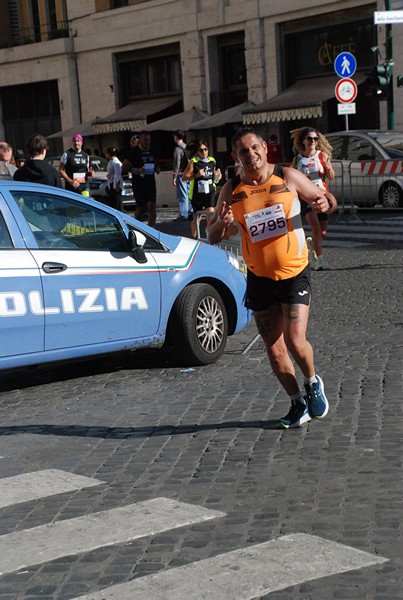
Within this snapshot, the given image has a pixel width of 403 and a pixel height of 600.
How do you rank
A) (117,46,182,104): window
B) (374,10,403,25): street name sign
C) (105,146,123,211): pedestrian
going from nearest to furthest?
(374,10,403,25): street name sign
(105,146,123,211): pedestrian
(117,46,182,104): window

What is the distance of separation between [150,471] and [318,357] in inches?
131

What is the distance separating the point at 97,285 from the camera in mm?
8305

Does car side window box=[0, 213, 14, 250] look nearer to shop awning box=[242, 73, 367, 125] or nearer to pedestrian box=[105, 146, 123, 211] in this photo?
pedestrian box=[105, 146, 123, 211]

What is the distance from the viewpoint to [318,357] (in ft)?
30.0

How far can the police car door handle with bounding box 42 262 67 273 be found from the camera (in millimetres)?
8023

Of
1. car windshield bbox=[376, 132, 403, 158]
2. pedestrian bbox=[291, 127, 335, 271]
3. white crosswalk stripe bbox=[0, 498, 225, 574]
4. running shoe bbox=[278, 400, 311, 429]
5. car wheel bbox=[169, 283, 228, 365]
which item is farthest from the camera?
car windshield bbox=[376, 132, 403, 158]

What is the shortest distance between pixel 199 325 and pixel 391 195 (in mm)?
14689

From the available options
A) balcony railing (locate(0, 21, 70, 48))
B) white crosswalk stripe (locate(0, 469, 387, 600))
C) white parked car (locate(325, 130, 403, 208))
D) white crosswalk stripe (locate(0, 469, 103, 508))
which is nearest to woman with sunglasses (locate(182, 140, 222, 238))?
white parked car (locate(325, 130, 403, 208))

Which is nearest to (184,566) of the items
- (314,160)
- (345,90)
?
(314,160)

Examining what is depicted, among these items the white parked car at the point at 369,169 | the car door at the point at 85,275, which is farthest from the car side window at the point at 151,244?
the white parked car at the point at 369,169

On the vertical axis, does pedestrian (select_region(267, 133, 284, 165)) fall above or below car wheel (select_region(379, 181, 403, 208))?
above

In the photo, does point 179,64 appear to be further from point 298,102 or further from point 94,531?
Result: point 94,531

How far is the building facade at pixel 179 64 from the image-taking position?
33.5 meters

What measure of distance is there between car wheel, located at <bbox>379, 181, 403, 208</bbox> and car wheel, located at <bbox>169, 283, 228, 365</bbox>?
1424cm
